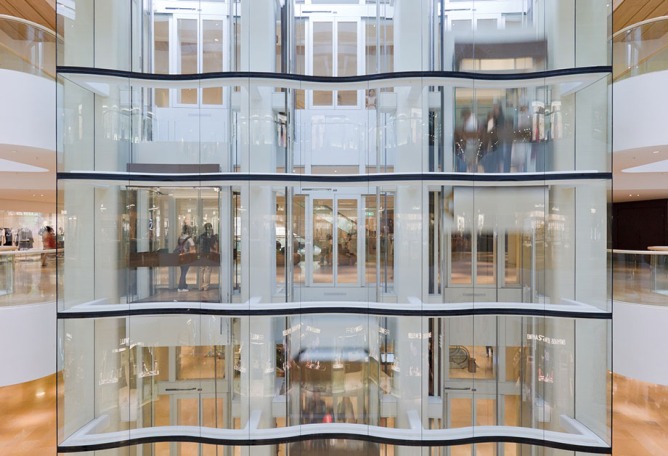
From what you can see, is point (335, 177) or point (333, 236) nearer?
point (335, 177)

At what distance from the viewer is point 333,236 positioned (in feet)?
26.0

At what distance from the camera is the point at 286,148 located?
7379 mm

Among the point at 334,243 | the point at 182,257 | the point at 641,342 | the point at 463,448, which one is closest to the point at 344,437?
the point at 463,448

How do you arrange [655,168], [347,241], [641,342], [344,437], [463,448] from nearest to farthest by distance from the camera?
[344,437] → [641,342] → [347,241] → [463,448] → [655,168]

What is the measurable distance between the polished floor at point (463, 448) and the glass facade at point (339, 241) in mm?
2882

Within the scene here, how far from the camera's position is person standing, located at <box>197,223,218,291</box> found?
724cm

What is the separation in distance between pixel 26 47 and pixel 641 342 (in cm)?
1214

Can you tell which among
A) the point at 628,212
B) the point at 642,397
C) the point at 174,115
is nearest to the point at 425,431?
the point at 174,115

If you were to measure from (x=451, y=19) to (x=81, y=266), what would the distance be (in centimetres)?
821

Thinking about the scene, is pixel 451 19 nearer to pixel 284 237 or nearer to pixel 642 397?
pixel 284 237

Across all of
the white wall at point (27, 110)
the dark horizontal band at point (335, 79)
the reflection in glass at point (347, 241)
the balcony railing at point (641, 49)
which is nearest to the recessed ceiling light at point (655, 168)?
the balcony railing at point (641, 49)

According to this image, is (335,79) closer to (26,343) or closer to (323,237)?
(323,237)

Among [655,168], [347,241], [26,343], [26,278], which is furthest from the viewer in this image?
[655,168]

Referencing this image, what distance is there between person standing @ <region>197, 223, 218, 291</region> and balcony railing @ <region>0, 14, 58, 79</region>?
397cm
